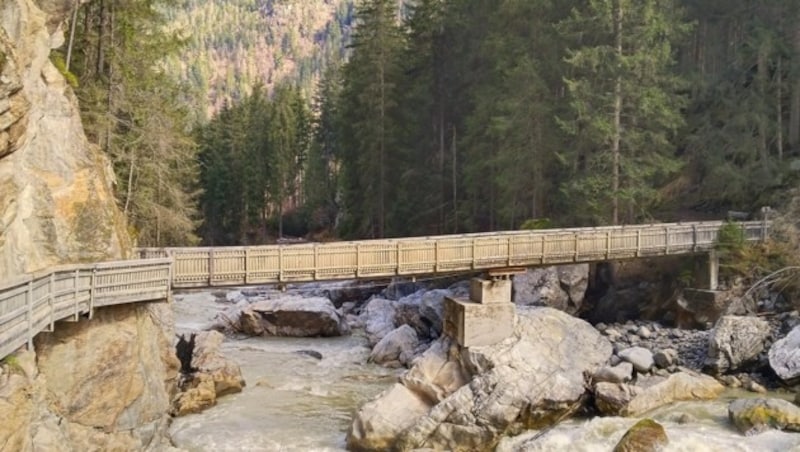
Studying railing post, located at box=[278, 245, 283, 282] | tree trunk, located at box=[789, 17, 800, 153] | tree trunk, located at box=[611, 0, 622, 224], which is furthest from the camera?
tree trunk, located at box=[789, 17, 800, 153]

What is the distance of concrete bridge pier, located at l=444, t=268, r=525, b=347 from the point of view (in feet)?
67.1

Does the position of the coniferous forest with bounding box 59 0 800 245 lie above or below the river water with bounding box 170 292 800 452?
above

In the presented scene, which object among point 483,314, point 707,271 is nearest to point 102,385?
point 483,314

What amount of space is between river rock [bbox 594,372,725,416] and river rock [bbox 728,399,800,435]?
6.81 ft

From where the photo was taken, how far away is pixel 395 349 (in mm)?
25688

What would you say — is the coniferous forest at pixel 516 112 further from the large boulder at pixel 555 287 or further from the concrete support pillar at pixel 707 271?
the concrete support pillar at pixel 707 271

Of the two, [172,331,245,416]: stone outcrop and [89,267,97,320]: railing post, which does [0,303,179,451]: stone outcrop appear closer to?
[89,267,97,320]: railing post

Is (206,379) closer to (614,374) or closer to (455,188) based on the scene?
(614,374)

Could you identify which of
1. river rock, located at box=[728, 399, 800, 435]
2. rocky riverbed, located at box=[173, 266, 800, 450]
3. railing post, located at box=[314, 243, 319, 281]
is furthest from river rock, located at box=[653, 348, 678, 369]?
railing post, located at box=[314, 243, 319, 281]

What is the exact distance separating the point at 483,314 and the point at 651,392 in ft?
16.3

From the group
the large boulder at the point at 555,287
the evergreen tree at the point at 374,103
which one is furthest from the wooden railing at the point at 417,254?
the evergreen tree at the point at 374,103

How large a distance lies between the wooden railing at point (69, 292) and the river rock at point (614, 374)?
11755mm

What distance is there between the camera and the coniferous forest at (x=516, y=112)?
24.3 metres

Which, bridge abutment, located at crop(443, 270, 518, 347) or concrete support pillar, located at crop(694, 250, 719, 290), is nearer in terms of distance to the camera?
bridge abutment, located at crop(443, 270, 518, 347)
